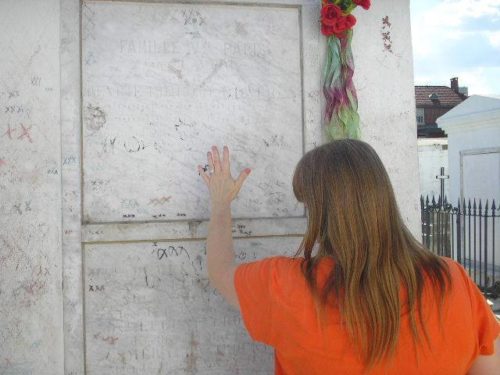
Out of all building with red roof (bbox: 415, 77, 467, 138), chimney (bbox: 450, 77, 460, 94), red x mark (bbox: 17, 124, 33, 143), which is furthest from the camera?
chimney (bbox: 450, 77, 460, 94)

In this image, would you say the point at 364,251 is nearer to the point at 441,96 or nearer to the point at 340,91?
the point at 340,91

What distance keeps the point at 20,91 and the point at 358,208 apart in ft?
5.82

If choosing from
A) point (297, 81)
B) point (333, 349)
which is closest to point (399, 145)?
point (297, 81)

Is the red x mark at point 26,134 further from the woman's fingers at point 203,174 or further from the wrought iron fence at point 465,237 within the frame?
the wrought iron fence at point 465,237

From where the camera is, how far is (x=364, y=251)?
5.39ft

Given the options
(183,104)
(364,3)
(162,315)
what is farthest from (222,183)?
(364,3)

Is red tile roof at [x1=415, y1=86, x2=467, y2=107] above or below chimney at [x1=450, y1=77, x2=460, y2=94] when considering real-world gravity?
below

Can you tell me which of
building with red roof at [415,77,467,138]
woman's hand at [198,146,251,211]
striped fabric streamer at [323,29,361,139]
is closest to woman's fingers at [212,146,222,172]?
woman's hand at [198,146,251,211]

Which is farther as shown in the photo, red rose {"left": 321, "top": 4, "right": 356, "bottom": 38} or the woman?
red rose {"left": 321, "top": 4, "right": 356, "bottom": 38}

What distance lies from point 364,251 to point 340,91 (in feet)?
4.33

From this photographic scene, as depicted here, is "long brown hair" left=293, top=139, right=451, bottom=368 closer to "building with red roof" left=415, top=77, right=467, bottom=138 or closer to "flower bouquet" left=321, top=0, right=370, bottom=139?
"flower bouquet" left=321, top=0, right=370, bottom=139

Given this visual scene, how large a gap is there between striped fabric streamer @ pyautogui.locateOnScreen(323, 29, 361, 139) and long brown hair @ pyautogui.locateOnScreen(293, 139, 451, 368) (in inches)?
40.0

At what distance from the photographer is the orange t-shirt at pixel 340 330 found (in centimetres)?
159

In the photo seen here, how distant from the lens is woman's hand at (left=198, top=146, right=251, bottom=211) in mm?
2381
